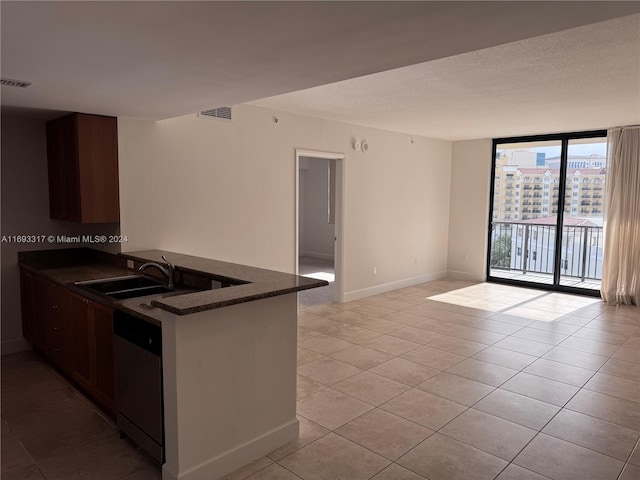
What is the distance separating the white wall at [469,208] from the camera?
7863mm

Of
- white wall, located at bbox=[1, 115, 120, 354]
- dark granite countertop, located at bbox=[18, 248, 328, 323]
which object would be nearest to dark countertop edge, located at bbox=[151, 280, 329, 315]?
dark granite countertop, located at bbox=[18, 248, 328, 323]

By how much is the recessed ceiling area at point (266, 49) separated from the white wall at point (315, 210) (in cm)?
647

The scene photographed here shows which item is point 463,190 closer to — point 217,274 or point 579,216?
point 579,216

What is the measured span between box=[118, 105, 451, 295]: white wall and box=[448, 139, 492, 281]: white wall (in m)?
0.64

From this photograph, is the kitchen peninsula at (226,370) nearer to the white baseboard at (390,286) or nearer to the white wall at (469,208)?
the white baseboard at (390,286)

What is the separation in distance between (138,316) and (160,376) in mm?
375

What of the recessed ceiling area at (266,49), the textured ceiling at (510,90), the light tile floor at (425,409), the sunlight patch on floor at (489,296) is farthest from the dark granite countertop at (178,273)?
the sunlight patch on floor at (489,296)

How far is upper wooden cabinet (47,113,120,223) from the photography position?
3742 millimetres

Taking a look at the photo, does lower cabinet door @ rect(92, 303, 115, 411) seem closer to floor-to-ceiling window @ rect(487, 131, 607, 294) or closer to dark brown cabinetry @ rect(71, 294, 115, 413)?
dark brown cabinetry @ rect(71, 294, 115, 413)

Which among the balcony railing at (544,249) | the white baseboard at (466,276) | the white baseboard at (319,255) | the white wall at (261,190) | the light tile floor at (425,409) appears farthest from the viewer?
the white baseboard at (319,255)

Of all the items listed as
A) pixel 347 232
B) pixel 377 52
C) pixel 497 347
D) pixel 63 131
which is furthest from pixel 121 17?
pixel 347 232

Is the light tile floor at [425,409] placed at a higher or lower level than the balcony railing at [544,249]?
lower

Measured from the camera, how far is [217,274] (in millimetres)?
3047

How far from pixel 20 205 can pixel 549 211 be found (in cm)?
744
